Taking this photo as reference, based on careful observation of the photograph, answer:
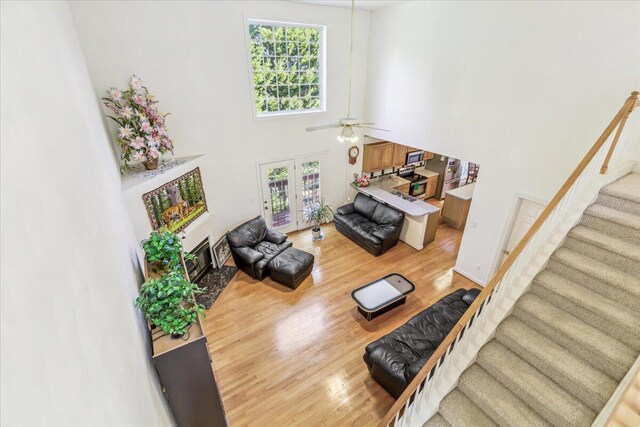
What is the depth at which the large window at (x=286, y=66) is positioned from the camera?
5.54 meters

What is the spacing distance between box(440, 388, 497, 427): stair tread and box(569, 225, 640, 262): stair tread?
6.24ft

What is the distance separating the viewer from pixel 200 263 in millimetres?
5625

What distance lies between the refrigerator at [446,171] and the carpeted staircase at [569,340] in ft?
19.6

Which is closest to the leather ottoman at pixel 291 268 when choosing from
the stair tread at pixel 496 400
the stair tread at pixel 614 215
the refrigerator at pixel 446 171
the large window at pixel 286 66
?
the large window at pixel 286 66

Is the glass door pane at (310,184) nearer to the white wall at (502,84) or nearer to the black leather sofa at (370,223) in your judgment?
the black leather sofa at (370,223)

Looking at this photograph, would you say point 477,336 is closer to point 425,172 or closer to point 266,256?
point 266,256

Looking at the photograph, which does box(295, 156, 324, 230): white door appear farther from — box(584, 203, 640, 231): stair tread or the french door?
box(584, 203, 640, 231): stair tread

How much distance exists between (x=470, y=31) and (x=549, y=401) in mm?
5020

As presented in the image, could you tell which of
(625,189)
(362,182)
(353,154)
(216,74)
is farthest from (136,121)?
(625,189)

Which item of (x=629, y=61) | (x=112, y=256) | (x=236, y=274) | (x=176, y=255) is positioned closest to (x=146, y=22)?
(x=176, y=255)

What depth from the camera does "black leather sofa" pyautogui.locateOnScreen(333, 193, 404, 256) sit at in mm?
6410

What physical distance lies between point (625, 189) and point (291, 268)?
4604 millimetres

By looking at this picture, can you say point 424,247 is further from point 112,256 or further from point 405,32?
point 112,256

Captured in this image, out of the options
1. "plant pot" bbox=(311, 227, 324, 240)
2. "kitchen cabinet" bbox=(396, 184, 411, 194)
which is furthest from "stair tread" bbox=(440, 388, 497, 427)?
"kitchen cabinet" bbox=(396, 184, 411, 194)
